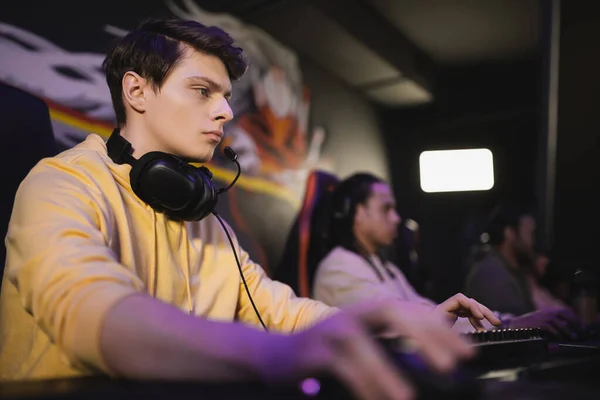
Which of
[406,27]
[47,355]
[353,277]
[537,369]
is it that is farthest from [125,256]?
[406,27]

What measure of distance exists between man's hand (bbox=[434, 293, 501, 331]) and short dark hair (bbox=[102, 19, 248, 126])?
2.02ft

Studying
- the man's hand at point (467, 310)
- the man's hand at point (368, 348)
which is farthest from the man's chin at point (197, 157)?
the man's hand at point (368, 348)

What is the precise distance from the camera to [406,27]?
322cm

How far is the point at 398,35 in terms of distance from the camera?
10.7 ft

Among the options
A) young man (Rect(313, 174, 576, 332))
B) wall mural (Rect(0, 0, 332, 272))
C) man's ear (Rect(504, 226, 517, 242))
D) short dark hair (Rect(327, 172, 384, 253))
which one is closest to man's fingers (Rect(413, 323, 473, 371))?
wall mural (Rect(0, 0, 332, 272))

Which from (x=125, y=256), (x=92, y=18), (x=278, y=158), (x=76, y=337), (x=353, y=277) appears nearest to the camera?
(x=76, y=337)

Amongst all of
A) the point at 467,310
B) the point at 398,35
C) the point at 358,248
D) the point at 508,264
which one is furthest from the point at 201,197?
the point at 398,35

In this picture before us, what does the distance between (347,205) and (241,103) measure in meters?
0.70

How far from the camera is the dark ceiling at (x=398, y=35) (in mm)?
2660

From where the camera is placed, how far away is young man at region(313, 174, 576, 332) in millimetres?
2328

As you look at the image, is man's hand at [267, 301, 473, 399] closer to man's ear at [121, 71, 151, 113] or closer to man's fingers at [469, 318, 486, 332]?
man's fingers at [469, 318, 486, 332]

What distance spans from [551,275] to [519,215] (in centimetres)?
45

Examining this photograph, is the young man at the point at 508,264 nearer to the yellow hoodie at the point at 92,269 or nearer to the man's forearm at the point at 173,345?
the yellow hoodie at the point at 92,269

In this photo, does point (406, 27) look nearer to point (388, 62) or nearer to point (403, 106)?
point (388, 62)
